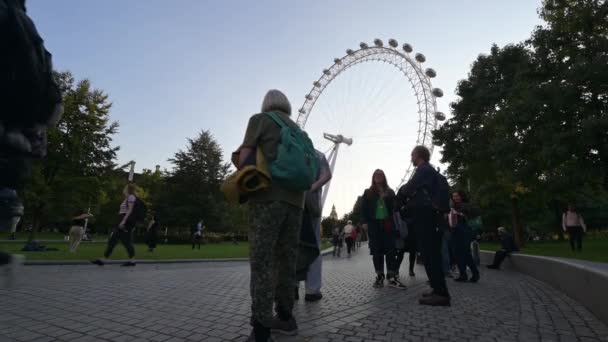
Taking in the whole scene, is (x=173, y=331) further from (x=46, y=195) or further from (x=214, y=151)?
(x=214, y=151)

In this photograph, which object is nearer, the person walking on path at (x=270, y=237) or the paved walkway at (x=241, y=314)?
the person walking on path at (x=270, y=237)

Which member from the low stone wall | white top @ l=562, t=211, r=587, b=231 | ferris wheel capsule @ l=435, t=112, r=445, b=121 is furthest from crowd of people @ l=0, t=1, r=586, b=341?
ferris wheel capsule @ l=435, t=112, r=445, b=121

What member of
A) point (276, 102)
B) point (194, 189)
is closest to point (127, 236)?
point (276, 102)

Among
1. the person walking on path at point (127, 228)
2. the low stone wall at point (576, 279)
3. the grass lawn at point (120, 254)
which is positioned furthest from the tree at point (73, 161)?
the low stone wall at point (576, 279)

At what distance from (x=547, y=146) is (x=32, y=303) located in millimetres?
17124

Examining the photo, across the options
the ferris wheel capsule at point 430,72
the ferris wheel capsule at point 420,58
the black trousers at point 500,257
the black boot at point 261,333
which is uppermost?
the ferris wheel capsule at point 420,58

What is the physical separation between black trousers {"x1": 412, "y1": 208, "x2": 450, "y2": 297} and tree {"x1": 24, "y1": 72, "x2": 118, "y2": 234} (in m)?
21.9

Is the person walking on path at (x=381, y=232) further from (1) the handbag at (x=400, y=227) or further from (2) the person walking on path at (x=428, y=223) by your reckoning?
(2) the person walking on path at (x=428, y=223)

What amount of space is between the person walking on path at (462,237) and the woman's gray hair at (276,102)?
5.43 meters

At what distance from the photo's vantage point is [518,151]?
17.3 meters

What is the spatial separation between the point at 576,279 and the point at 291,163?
441 centimetres

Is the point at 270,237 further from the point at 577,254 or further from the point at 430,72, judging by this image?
the point at 430,72

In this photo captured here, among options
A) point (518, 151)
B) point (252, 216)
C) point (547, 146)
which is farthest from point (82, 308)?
point (518, 151)

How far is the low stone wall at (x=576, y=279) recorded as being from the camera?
11.7ft
